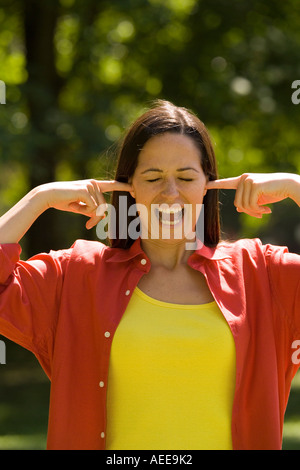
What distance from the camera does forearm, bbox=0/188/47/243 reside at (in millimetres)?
2957

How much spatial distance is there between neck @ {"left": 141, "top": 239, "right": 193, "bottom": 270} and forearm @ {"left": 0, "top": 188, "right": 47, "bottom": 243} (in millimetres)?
463

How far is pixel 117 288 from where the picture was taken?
288 cm

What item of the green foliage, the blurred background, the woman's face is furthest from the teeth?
the green foliage

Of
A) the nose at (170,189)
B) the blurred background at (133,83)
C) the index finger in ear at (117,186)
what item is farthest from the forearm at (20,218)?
the blurred background at (133,83)

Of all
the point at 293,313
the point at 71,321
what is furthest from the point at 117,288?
the point at 293,313

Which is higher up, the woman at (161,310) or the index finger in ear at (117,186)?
the index finger in ear at (117,186)

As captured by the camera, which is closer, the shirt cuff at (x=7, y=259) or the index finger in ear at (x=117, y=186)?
the shirt cuff at (x=7, y=259)

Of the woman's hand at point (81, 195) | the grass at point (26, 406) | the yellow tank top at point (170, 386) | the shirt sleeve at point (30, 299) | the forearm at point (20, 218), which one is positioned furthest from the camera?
the grass at point (26, 406)

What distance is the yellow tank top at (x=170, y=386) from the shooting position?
265cm

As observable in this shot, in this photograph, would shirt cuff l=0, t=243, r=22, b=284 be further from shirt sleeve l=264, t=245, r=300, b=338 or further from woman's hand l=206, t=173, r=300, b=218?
shirt sleeve l=264, t=245, r=300, b=338

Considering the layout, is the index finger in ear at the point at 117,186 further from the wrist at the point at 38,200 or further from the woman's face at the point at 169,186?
the wrist at the point at 38,200

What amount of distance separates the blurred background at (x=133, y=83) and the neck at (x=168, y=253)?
6384 millimetres

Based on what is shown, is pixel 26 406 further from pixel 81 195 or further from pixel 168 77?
pixel 81 195

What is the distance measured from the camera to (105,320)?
2.78 metres
